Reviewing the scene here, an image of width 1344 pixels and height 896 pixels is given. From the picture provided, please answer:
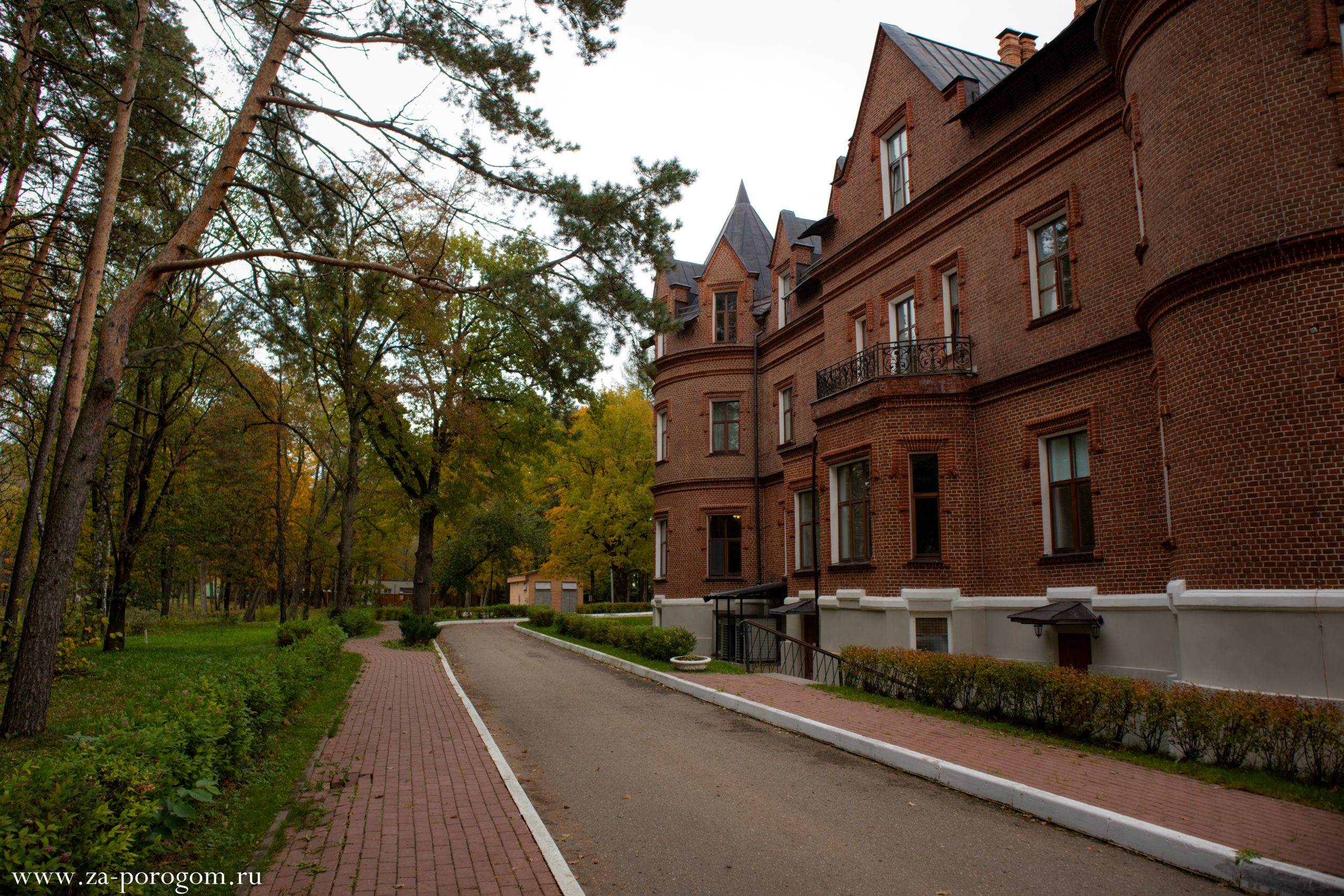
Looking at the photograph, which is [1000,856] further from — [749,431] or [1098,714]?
[749,431]

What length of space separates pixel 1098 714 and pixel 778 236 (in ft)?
62.7

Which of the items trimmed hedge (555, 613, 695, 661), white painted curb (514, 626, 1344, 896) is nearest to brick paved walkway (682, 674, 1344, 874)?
white painted curb (514, 626, 1344, 896)

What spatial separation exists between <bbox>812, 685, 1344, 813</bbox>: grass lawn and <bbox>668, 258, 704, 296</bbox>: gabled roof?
65.0 feet

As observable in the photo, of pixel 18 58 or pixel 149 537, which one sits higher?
pixel 18 58

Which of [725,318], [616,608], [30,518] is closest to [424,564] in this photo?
[725,318]

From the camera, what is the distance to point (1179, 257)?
11.0m

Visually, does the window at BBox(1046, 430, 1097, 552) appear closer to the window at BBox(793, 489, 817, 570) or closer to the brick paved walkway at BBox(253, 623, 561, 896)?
the window at BBox(793, 489, 817, 570)

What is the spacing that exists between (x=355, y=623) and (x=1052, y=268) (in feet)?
90.1

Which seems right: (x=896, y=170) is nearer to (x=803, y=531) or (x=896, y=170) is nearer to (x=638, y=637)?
(x=803, y=531)

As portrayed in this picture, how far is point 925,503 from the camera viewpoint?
16969mm

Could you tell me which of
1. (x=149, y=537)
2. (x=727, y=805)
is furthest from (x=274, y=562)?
(x=727, y=805)

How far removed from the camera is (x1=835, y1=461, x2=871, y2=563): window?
18.2 meters

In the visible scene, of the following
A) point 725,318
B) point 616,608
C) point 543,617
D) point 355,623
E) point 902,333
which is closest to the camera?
point 902,333

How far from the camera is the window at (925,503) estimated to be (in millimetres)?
16750
